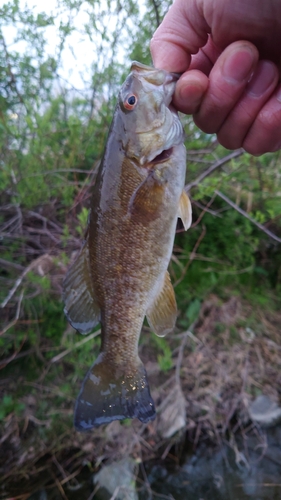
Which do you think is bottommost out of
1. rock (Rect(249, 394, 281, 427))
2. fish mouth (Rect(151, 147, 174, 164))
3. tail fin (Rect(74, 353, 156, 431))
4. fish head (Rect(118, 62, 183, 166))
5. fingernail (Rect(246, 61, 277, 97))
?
rock (Rect(249, 394, 281, 427))

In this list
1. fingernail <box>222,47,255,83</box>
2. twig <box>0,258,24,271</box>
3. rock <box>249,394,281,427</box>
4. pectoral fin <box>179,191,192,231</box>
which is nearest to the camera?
fingernail <box>222,47,255,83</box>

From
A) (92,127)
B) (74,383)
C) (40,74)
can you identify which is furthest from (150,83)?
(74,383)

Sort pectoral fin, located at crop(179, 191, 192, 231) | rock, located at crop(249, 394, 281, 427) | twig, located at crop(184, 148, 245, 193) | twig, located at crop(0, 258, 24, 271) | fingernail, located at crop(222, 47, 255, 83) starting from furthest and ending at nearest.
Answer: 1. rock, located at crop(249, 394, 281, 427)
2. twig, located at crop(0, 258, 24, 271)
3. twig, located at crop(184, 148, 245, 193)
4. pectoral fin, located at crop(179, 191, 192, 231)
5. fingernail, located at crop(222, 47, 255, 83)

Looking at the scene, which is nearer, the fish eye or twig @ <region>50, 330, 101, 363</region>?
the fish eye

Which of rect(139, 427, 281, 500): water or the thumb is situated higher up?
the thumb

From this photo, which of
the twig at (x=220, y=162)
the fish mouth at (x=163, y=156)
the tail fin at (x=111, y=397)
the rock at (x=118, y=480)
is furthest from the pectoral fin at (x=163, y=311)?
the rock at (x=118, y=480)

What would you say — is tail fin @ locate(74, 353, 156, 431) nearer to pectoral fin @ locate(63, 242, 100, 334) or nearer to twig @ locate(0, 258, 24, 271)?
pectoral fin @ locate(63, 242, 100, 334)

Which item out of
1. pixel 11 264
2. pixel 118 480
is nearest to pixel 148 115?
pixel 11 264

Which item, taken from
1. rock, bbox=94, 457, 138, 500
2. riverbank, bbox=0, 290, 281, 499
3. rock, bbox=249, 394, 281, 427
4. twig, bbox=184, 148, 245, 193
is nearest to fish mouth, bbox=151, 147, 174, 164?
twig, bbox=184, 148, 245, 193

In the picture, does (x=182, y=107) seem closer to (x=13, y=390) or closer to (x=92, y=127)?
(x=92, y=127)
